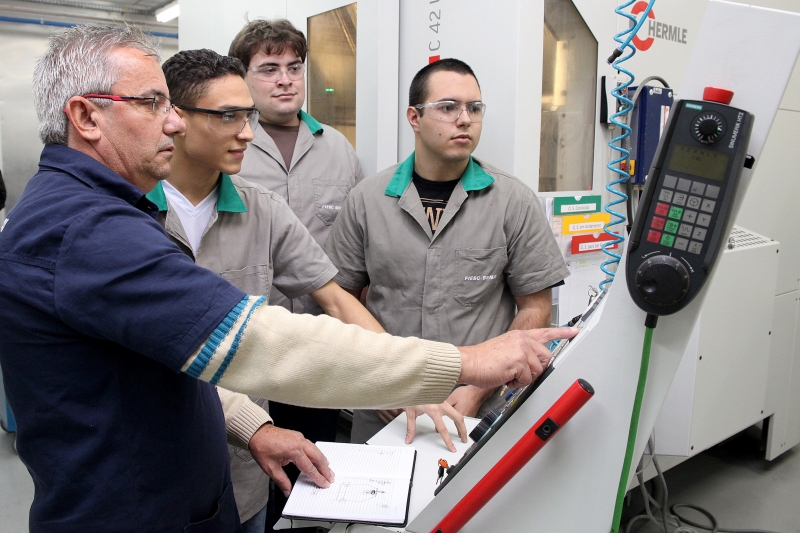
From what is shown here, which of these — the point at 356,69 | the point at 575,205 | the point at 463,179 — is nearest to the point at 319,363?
the point at 463,179

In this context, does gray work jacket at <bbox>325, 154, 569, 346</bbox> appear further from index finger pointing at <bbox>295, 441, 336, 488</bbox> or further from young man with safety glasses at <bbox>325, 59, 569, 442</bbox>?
index finger pointing at <bbox>295, 441, 336, 488</bbox>

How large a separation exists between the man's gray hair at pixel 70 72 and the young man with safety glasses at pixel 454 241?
1006 mm

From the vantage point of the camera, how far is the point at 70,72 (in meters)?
0.91

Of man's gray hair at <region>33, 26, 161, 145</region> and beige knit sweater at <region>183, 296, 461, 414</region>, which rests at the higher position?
man's gray hair at <region>33, 26, 161, 145</region>

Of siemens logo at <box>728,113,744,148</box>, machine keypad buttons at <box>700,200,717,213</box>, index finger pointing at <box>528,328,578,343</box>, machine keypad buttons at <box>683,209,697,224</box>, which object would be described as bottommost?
index finger pointing at <box>528,328,578,343</box>

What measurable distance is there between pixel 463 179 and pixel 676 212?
1124 millimetres

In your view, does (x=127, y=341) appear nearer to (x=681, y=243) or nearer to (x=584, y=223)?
(x=681, y=243)

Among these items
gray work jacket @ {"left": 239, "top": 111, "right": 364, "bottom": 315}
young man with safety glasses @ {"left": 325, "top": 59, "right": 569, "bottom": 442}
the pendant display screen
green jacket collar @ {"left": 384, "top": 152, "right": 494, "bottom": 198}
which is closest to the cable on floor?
young man with safety glasses @ {"left": 325, "top": 59, "right": 569, "bottom": 442}

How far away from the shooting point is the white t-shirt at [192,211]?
4.66ft

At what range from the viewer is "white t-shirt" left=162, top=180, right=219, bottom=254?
4.66 feet

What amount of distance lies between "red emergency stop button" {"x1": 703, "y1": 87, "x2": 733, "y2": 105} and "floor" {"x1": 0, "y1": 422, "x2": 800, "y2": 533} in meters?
2.07

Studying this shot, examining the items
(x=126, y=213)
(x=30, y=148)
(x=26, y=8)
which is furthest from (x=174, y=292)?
(x=26, y=8)

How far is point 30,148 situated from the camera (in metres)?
5.66

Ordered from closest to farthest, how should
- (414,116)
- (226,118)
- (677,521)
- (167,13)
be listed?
(226,118)
(414,116)
(677,521)
(167,13)
